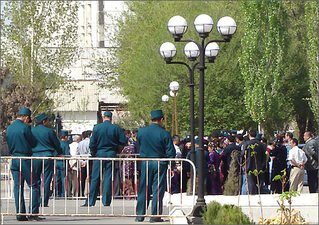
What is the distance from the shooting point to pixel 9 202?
18.7 meters

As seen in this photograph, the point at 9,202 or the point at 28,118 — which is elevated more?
the point at 28,118

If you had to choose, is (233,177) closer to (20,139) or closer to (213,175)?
(213,175)

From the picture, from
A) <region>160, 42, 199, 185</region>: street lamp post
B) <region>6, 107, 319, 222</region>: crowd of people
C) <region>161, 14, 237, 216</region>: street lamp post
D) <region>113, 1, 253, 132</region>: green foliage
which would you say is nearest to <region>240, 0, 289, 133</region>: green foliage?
<region>113, 1, 253, 132</region>: green foliage

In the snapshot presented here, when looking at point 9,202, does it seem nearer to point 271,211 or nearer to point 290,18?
point 271,211

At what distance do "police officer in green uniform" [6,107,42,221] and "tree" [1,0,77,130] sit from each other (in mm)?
37469

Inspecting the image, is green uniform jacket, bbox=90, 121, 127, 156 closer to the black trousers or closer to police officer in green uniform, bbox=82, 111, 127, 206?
police officer in green uniform, bbox=82, 111, 127, 206

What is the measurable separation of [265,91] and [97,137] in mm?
36711

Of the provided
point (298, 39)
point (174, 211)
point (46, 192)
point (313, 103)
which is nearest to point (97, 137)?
point (46, 192)

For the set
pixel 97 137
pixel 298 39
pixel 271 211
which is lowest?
pixel 271 211

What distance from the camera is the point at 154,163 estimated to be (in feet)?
57.2

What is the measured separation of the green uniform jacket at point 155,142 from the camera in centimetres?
1742

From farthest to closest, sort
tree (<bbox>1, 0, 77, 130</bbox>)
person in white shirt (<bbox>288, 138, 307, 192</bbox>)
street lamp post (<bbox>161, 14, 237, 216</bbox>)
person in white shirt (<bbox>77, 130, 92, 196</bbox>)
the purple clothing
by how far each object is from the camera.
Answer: tree (<bbox>1, 0, 77, 130</bbox>), the purple clothing, person in white shirt (<bbox>288, 138, 307, 192</bbox>), person in white shirt (<bbox>77, 130, 92, 196</bbox>), street lamp post (<bbox>161, 14, 237, 216</bbox>)

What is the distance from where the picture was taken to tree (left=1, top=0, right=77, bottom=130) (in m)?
55.2

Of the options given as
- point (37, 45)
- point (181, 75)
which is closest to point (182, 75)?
point (181, 75)
